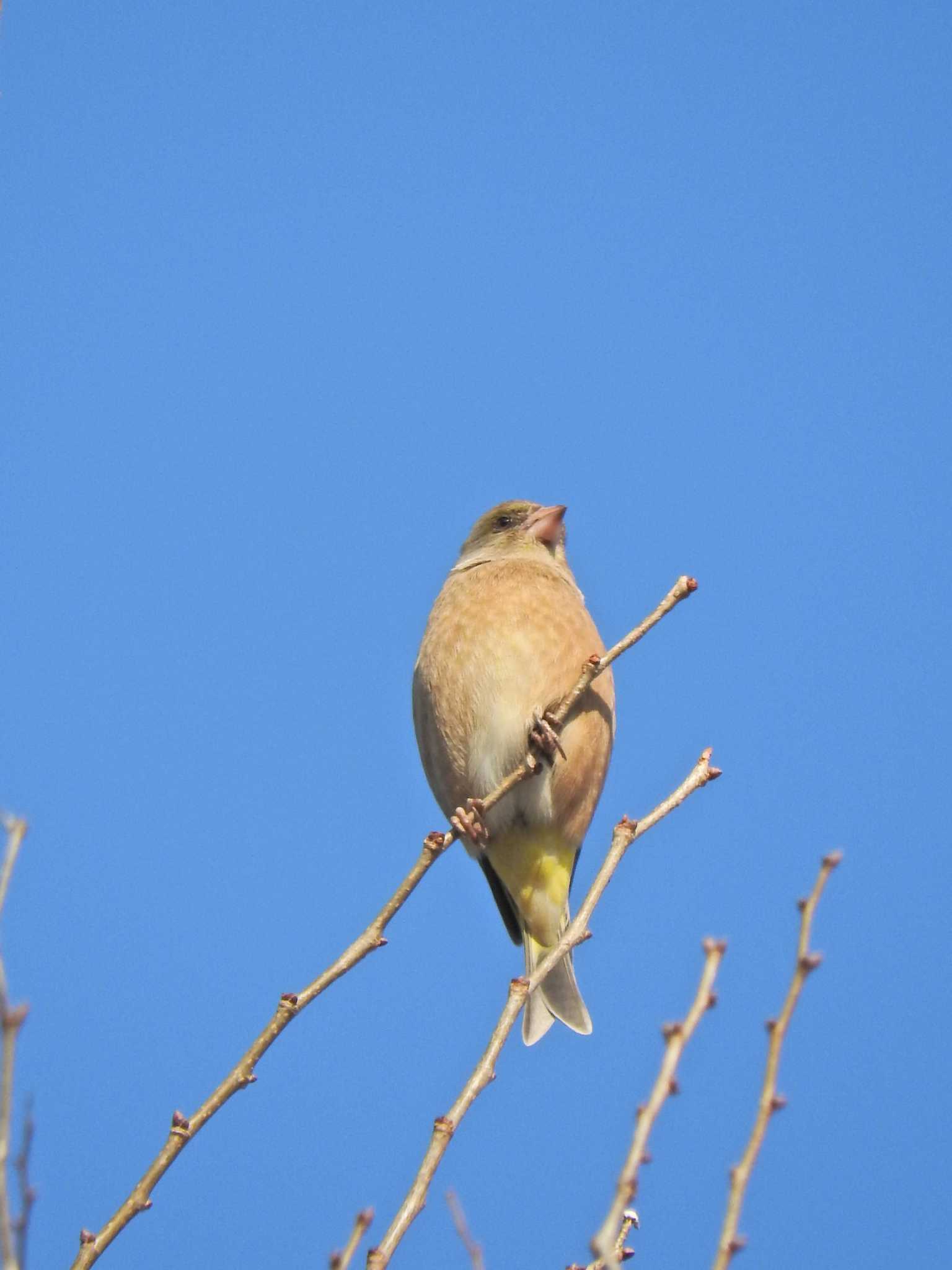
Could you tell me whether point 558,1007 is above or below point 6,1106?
above

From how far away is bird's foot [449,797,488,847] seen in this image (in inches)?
183

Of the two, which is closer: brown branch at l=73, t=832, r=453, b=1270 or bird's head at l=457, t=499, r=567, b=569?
brown branch at l=73, t=832, r=453, b=1270

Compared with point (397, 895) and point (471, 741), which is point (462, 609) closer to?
point (471, 741)

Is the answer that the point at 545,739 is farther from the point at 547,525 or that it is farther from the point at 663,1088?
the point at 663,1088

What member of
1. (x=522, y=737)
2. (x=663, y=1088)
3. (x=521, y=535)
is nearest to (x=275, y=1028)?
(x=663, y=1088)

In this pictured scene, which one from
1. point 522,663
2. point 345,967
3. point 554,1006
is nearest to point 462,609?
point 522,663

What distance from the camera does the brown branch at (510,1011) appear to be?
270cm

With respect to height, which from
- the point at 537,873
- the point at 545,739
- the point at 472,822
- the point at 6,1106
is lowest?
the point at 6,1106

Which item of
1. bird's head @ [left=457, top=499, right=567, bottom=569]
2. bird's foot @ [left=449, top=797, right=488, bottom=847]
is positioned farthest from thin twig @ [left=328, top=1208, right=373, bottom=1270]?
bird's head @ [left=457, top=499, right=567, bottom=569]

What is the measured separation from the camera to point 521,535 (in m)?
7.42

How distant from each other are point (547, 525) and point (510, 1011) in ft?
14.3

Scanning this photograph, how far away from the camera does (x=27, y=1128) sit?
259 centimetres

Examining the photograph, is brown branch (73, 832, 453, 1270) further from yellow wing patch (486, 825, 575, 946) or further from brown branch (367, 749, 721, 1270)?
yellow wing patch (486, 825, 575, 946)

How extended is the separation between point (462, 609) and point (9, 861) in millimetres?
4046
